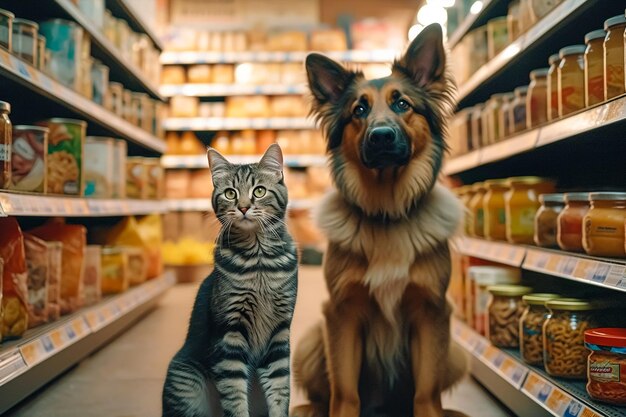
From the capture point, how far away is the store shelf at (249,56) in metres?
6.98

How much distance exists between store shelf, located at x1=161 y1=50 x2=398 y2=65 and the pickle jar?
217 inches

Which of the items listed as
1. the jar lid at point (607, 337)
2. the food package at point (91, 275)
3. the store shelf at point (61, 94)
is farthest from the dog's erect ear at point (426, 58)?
the food package at point (91, 275)

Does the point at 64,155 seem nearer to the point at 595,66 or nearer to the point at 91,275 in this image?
the point at 91,275

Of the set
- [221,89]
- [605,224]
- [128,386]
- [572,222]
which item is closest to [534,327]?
[572,222]

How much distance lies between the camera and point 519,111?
8.13ft

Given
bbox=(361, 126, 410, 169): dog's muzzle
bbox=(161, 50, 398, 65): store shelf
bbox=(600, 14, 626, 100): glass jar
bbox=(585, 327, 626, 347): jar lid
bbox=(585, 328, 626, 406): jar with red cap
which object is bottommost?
bbox=(585, 328, 626, 406): jar with red cap

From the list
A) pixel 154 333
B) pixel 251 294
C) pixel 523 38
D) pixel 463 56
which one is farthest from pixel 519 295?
pixel 154 333

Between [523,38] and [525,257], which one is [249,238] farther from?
[523,38]

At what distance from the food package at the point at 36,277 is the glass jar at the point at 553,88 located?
1.95m

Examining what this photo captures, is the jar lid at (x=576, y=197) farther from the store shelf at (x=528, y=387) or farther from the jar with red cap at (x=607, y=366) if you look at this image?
the store shelf at (x=528, y=387)

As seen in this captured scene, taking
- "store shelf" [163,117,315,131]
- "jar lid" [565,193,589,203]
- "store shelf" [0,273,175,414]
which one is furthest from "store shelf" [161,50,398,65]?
"jar lid" [565,193,589,203]

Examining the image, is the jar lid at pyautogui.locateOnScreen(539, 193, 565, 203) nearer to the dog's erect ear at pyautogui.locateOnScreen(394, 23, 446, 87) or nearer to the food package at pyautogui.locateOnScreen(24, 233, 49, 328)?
the dog's erect ear at pyautogui.locateOnScreen(394, 23, 446, 87)

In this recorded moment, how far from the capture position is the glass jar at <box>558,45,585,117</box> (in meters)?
1.88

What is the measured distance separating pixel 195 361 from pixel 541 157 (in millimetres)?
2136
